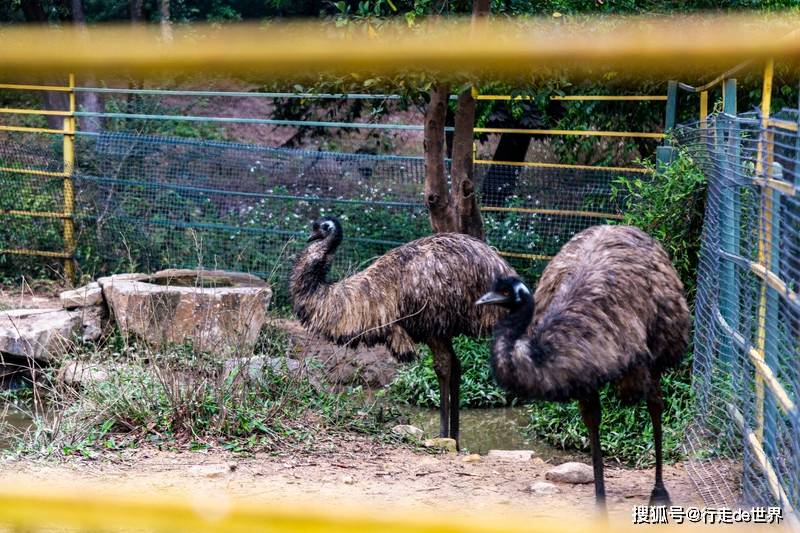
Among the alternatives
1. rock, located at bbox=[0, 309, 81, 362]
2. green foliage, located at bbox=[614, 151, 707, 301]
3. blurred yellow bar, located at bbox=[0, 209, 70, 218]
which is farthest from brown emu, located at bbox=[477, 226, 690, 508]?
blurred yellow bar, located at bbox=[0, 209, 70, 218]

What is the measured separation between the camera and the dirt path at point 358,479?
4984mm

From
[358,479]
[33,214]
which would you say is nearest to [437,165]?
[358,479]

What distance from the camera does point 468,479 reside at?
18.5 feet

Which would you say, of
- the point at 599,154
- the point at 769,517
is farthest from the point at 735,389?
the point at 599,154

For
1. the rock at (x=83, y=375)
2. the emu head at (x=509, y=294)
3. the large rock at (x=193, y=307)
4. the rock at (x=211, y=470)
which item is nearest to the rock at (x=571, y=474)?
the emu head at (x=509, y=294)

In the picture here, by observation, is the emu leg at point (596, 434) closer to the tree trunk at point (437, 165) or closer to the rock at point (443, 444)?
the rock at point (443, 444)

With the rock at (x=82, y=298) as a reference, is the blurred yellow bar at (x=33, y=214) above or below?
above

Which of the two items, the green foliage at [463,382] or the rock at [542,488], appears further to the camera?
the green foliage at [463,382]

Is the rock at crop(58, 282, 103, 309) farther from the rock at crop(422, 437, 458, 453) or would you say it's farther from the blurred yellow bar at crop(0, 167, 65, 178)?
the rock at crop(422, 437, 458, 453)

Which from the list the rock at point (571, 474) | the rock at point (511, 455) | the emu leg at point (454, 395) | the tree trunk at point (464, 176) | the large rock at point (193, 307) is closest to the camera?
the rock at point (571, 474)

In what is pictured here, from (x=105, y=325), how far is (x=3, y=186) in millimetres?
3221

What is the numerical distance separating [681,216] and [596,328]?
2.76 m

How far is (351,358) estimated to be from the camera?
741cm

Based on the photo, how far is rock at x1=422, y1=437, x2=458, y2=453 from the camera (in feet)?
21.0
